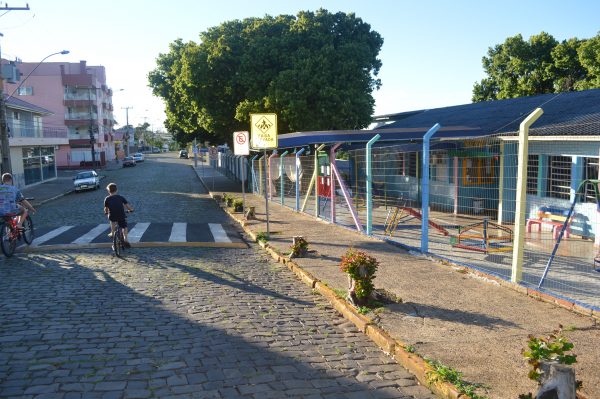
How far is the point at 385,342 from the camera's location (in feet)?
18.5

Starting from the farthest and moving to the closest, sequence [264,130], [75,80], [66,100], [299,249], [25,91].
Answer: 1. [66,100]
2. [75,80]
3. [25,91]
4. [264,130]
5. [299,249]

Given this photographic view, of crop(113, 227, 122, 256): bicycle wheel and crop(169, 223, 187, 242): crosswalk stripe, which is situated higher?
crop(113, 227, 122, 256): bicycle wheel

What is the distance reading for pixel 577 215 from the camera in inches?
463

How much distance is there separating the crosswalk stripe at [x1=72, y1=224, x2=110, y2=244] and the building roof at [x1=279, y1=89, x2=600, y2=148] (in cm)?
593

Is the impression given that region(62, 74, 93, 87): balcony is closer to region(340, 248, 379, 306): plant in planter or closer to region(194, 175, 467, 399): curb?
region(194, 175, 467, 399): curb

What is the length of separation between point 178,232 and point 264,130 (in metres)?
3.90

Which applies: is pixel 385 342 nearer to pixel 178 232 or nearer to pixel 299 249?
pixel 299 249

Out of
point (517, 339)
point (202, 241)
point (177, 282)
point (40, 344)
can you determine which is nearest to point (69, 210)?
point (202, 241)

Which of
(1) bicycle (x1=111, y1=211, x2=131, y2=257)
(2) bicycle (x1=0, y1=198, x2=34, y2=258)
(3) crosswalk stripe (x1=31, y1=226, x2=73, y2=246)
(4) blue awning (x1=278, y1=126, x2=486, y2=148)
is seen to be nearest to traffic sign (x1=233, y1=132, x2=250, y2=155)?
(4) blue awning (x1=278, y1=126, x2=486, y2=148)

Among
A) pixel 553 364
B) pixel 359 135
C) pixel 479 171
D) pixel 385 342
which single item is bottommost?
pixel 385 342

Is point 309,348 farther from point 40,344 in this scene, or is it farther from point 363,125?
point 363,125

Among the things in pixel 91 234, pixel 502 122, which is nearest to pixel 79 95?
pixel 91 234

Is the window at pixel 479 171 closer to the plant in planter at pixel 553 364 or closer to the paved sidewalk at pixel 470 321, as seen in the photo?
the paved sidewalk at pixel 470 321

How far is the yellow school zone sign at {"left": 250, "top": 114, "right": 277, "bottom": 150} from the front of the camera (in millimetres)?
12992
